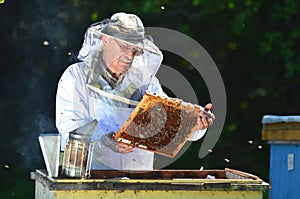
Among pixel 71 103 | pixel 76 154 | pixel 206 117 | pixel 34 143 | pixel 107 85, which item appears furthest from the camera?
pixel 34 143

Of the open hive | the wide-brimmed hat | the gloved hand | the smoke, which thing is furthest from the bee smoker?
the smoke

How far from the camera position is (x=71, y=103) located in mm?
3375

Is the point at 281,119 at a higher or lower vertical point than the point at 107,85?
higher

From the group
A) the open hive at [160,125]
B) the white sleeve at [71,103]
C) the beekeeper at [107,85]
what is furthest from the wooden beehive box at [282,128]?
the white sleeve at [71,103]

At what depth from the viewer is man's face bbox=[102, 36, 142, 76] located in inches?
135

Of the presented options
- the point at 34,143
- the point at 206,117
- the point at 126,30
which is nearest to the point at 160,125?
the point at 206,117

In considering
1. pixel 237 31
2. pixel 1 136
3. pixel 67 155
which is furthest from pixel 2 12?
pixel 67 155

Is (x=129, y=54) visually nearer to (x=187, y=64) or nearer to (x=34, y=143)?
(x=34, y=143)

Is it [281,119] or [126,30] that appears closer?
[126,30]

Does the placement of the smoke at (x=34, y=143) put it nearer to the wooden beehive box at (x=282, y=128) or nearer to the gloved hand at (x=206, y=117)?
the wooden beehive box at (x=282, y=128)

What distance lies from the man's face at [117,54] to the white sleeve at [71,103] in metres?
0.15

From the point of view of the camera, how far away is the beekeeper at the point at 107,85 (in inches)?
135

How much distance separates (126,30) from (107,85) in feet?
0.90

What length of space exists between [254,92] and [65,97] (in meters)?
6.26
